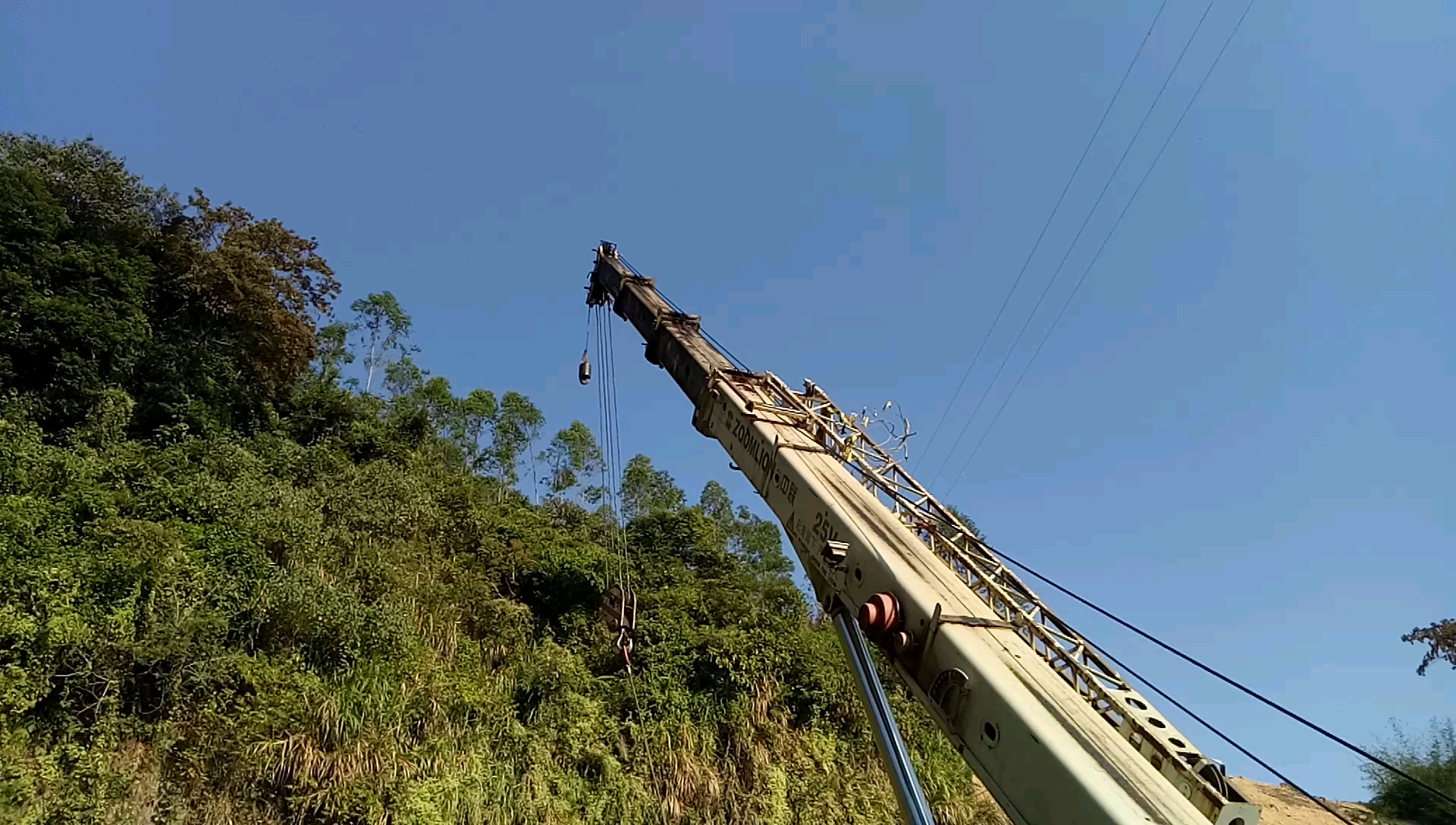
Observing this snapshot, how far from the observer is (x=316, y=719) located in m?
10.3

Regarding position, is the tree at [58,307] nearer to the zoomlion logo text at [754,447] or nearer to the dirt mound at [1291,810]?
the zoomlion logo text at [754,447]

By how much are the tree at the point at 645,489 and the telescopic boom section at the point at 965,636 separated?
21.3 meters

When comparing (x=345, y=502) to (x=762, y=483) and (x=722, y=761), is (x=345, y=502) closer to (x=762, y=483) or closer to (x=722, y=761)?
(x=722, y=761)

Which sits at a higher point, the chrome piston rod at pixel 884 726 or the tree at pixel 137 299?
the tree at pixel 137 299

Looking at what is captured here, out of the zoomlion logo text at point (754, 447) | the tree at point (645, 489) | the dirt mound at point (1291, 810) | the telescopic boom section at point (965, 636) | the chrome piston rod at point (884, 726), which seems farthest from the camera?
the tree at point (645, 489)

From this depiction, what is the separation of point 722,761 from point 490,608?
5.24 meters

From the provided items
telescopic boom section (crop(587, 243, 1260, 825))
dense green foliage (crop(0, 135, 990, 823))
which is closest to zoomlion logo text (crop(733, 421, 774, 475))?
telescopic boom section (crop(587, 243, 1260, 825))

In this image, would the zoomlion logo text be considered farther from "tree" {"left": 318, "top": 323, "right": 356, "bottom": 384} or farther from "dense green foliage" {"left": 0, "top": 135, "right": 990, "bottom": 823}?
"tree" {"left": 318, "top": 323, "right": 356, "bottom": 384}

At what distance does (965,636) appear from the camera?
4688 mm

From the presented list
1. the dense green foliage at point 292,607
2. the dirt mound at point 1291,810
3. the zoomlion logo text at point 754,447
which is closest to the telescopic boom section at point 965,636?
the zoomlion logo text at point 754,447

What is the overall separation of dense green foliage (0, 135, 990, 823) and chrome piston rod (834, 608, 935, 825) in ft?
24.6

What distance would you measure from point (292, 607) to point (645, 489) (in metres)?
19.3

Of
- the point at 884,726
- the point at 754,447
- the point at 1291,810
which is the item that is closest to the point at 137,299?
the point at 754,447

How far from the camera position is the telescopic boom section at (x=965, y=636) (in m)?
3.62
